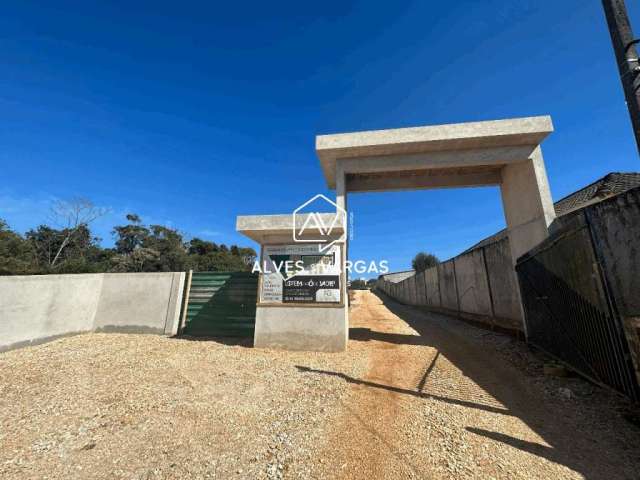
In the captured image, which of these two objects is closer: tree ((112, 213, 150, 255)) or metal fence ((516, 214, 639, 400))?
metal fence ((516, 214, 639, 400))

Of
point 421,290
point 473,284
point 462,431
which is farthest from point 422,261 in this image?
point 462,431

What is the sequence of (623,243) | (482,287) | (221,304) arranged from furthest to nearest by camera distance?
1. (482,287)
2. (221,304)
3. (623,243)

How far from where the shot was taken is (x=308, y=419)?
321 centimetres

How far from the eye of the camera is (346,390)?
4.07 metres

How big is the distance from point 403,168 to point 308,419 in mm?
6838

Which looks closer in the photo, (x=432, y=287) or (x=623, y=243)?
(x=623, y=243)

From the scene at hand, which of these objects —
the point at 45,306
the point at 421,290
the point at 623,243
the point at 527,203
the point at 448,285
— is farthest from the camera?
the point at 421,290

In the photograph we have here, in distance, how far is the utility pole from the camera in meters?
3.11

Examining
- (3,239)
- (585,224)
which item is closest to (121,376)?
(585,224)

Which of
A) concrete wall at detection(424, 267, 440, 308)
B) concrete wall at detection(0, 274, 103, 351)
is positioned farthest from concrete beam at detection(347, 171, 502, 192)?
concrete wall at detection(0, 274, 103, 351)

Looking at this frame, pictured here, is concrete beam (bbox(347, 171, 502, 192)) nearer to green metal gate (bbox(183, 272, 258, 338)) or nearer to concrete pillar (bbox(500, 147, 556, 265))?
concrete pillar (bbox(500, 147, 556, 265))

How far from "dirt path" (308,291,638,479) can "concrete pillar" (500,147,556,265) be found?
3.81m

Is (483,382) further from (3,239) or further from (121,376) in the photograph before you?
(3,239)

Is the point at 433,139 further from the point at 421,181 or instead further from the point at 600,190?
the point at 600,190
